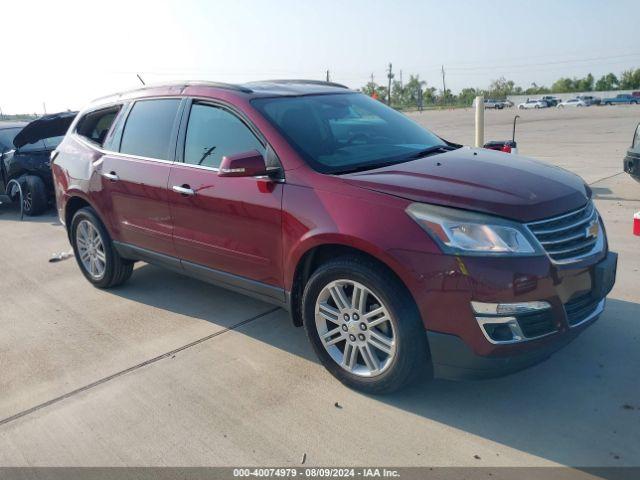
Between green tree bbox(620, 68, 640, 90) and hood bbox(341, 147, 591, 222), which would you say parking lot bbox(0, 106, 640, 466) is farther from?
green tree bbox(620, 68, 640, 90)

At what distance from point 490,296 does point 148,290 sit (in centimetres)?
363

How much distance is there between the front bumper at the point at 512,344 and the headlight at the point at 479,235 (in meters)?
0.24

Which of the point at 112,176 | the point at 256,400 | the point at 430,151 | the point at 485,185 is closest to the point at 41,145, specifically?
the point at 112,176

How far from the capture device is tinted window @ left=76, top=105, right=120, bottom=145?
5.38m

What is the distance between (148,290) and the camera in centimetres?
551

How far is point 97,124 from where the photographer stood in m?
5.60

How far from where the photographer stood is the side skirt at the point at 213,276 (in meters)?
3.88

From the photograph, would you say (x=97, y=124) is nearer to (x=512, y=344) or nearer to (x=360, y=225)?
(x=360, y=225)

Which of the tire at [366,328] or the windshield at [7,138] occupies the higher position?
the windshield at [7,138]

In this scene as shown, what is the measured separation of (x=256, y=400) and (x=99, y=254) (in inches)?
109

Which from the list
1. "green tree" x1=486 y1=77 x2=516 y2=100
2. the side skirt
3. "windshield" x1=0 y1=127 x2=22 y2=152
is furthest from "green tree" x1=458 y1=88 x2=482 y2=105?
the side skirt

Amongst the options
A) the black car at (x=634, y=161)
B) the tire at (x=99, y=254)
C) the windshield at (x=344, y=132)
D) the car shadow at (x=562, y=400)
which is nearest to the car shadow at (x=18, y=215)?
the tire at (x=99, y=254)

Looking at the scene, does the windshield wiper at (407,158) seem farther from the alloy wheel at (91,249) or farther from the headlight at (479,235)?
the alloy wheel at (91,249)

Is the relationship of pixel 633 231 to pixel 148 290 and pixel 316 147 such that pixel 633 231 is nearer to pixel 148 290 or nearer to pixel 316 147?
pixel 316 147
